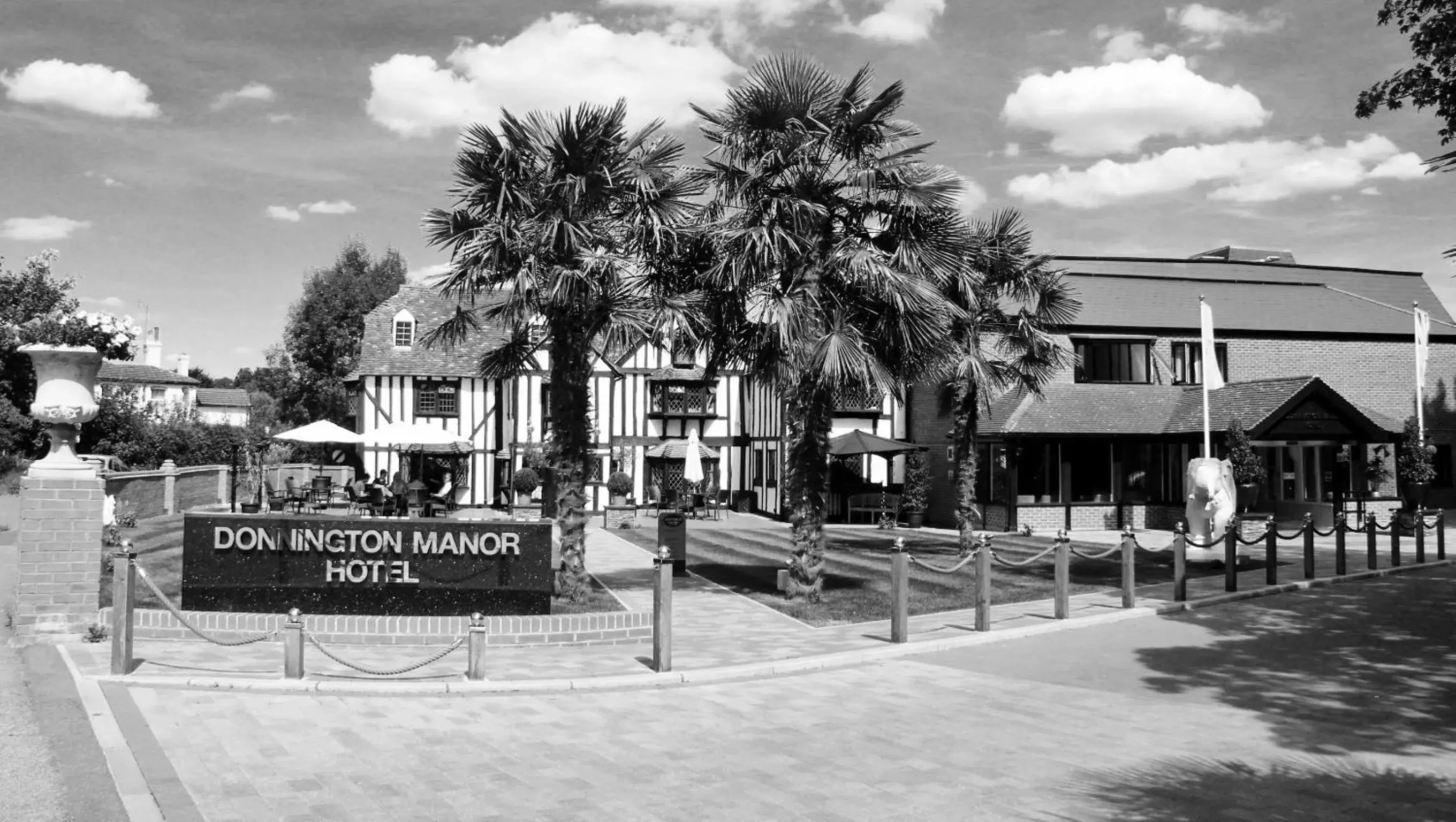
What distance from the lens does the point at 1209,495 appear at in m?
19.2

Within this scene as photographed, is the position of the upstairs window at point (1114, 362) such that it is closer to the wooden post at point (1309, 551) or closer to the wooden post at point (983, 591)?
the wooden post at point (1309, 551)

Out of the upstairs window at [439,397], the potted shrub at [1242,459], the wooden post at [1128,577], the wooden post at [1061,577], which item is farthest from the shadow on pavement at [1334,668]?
the upstairs window at [439,397]

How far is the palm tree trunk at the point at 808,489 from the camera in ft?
50.8

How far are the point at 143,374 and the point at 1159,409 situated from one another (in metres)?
68.0

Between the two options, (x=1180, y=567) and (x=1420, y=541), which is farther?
(x=1420, y=541)

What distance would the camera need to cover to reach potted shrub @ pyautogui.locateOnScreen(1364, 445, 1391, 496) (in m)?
31.6

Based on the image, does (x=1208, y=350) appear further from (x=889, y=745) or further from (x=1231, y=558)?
(x=889, y=745)

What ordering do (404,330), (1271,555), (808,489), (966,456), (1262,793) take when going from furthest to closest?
(404,330), (966,456), (1271,555), (808,489), (1262,793)

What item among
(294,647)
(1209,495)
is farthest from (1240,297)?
(294,647)

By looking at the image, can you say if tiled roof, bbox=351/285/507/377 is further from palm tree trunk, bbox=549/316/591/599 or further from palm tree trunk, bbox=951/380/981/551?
palm tree trunk, bbox=549/316/591/599

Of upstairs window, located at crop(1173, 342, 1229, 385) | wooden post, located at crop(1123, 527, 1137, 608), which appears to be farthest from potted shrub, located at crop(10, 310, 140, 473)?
upstairs window, located at crop(1173, 342, 1229, 385)

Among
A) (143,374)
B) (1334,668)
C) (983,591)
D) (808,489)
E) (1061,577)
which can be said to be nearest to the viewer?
(1334,668)

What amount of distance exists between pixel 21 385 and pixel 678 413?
79.1 feet

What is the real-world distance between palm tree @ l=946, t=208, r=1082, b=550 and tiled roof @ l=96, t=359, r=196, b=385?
62054 millimetres
